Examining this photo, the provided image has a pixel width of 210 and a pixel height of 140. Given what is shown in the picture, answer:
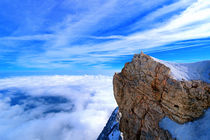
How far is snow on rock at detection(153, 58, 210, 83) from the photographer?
48.8ft

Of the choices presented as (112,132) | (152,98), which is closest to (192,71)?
(152,98)

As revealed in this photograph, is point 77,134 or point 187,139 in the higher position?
point 187,139

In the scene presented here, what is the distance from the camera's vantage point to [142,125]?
16.9m

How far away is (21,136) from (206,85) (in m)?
265

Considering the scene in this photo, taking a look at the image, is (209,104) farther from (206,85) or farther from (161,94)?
(161,94)

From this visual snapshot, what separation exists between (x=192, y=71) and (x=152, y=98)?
7772mm

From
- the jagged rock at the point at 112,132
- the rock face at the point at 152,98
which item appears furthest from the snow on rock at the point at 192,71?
the jagged rock at the point at 112,132

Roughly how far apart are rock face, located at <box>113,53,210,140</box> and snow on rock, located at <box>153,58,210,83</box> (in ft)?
3.66

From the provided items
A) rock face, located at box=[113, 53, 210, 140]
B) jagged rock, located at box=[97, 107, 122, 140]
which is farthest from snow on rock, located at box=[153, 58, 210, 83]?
jagged rock, located at box=[97, 107, 122, 140]

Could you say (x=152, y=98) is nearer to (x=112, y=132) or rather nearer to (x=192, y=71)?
(x=192, y=71)

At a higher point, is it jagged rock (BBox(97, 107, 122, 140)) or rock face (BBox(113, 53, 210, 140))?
rock face (BBox(113, 53, 210, 140))

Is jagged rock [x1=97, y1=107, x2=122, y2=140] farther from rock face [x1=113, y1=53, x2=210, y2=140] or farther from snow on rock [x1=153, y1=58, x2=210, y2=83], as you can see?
snow on rock [x1=153, y1=58, x2=210, y2=83]

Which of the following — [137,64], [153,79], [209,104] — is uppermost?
[137,64]

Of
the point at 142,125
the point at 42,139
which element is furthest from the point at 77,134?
the point at 142,125
